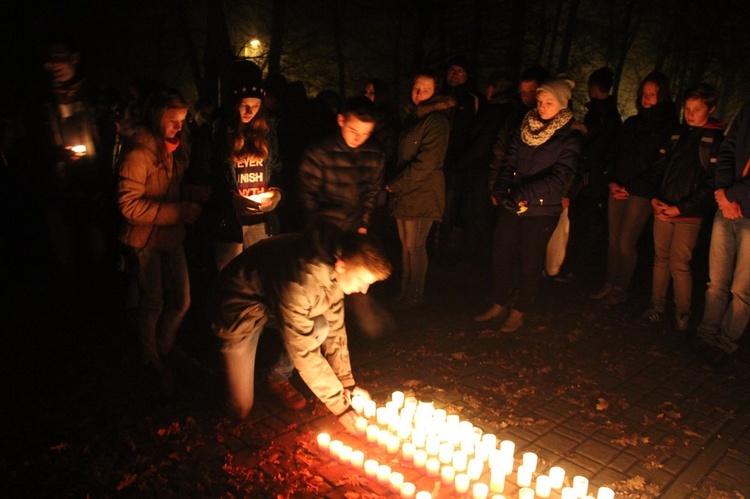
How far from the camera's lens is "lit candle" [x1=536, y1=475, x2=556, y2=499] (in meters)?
3.56

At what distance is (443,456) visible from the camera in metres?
3.88

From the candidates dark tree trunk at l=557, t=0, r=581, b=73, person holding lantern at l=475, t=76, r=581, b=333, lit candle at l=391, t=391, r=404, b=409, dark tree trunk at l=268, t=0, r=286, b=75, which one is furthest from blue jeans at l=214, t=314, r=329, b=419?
dark tree trunk at l=557, t=0, r=581, b=73

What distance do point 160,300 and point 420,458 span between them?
2246 mm

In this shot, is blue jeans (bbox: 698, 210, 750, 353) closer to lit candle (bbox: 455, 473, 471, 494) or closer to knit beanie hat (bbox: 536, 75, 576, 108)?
knit beanie hat (bbox: 536, 75, 576, 108)

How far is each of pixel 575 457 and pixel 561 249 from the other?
2707 millimetres

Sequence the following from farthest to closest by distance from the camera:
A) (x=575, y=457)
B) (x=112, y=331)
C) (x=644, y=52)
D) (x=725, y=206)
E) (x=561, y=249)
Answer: (x=644, y=52), (x=561, y=249), (x=112, y=331), (x=725, y=206), (x=575, y=457)

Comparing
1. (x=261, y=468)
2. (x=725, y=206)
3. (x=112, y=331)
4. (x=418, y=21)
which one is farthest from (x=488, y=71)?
(x=261, y=468)

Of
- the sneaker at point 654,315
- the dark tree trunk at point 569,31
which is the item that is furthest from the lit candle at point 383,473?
the dark tree trunk at point 569,31

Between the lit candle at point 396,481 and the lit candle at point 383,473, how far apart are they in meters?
0.05

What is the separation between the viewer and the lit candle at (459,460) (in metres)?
3.78

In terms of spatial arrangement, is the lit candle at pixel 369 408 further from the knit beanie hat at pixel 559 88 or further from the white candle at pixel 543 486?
the knit beanie hat at pixel 559 88

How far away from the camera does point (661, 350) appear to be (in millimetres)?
5914

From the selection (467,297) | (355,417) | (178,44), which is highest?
(178,44)

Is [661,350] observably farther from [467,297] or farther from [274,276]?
[274,276]
